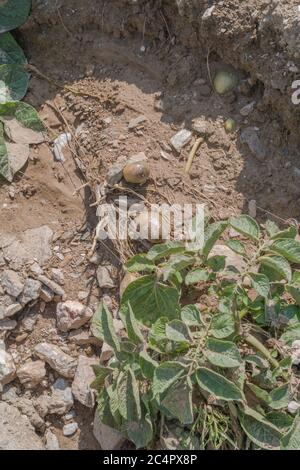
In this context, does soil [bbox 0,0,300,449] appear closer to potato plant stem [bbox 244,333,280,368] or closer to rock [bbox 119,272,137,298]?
rock [bbox 119,272,137,298]

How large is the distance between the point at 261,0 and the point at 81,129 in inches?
32.9

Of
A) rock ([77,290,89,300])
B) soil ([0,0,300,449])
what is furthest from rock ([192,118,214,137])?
rock ([77,290,89,300])

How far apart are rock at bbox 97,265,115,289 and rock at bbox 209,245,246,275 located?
37cm

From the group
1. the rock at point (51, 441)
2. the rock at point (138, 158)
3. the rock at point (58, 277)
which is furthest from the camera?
the rock at point (138, 158)

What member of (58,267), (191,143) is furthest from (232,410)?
(191,143)

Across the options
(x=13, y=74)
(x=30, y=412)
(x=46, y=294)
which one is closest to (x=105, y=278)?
(x=46, y=294)

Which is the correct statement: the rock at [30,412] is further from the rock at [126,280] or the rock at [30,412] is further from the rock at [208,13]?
the rock at [208,13]

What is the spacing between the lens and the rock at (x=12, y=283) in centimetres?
250

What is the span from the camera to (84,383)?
2.37 metres

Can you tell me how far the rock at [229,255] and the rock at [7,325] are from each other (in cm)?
73

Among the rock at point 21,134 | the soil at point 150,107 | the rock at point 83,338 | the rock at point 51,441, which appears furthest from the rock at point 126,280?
the rock at point 21,134

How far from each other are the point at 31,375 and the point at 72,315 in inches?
9.6

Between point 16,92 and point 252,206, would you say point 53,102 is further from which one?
point 252,206

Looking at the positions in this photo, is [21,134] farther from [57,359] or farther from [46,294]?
[57,359]
